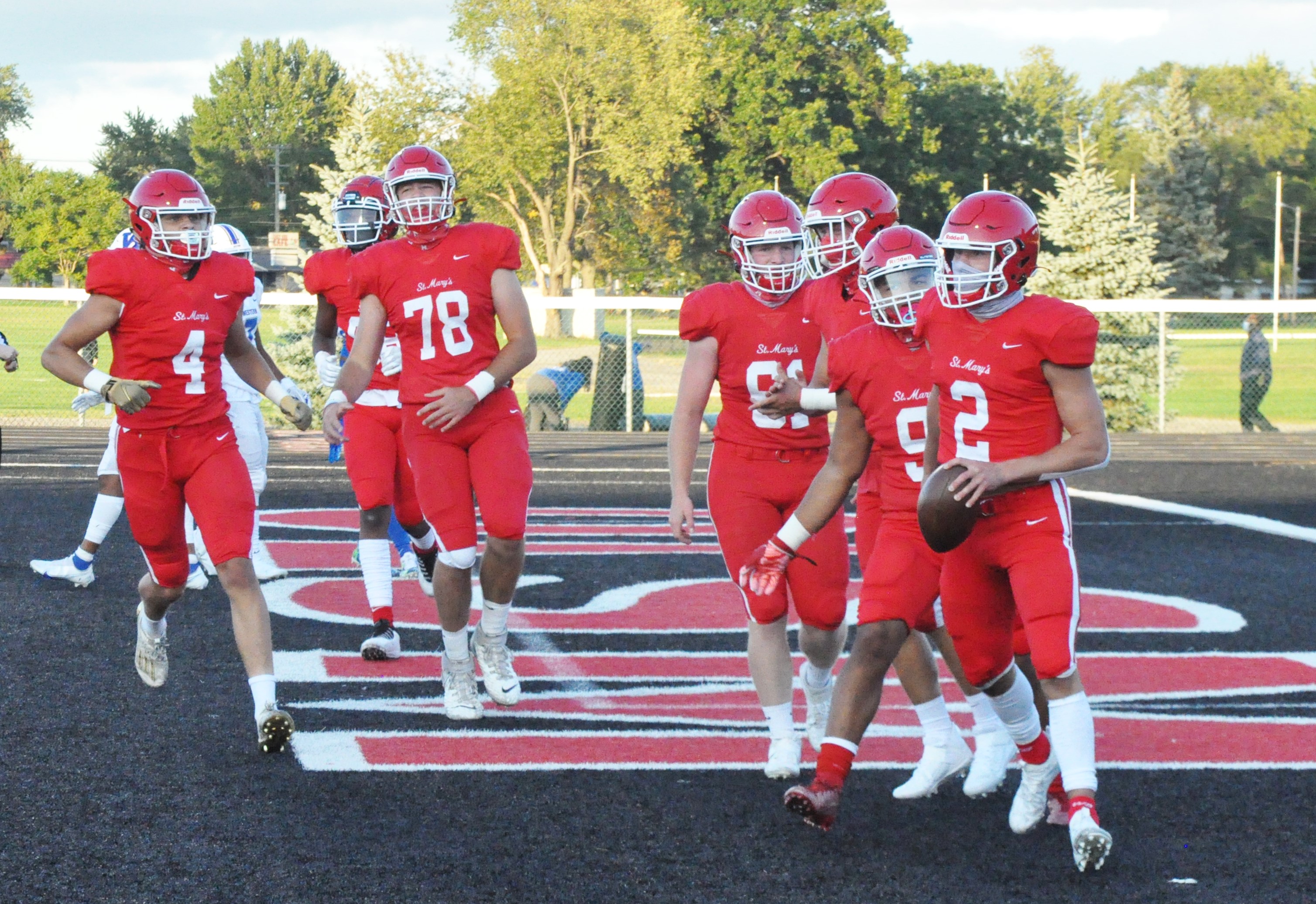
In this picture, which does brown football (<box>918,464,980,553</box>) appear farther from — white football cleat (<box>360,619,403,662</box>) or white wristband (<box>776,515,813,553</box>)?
white football cleat (<box>360,619,403,662</box>)

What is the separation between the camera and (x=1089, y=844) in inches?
152

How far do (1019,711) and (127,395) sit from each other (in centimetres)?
306

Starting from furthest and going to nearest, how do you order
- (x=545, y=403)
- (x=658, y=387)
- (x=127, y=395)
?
(x=658, y=387) → (x=545, y=403) → (x=127, y=395)

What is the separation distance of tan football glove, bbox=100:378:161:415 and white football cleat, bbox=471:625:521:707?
159cm

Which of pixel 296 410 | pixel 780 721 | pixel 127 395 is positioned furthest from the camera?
pixel 296 410

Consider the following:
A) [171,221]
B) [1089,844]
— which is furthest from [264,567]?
[1089,844]

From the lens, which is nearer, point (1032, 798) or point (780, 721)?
point (1032, 798)

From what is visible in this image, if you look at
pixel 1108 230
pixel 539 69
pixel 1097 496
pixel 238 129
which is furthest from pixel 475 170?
pixel 238 129

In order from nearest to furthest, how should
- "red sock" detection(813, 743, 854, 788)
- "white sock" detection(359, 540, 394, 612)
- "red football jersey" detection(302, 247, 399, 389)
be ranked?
"red sock" detection(813, 743, 854, 788), "white sock" detection(359, 540, 394, 612), "red football jersey" detection(302, 247, 399, 389)

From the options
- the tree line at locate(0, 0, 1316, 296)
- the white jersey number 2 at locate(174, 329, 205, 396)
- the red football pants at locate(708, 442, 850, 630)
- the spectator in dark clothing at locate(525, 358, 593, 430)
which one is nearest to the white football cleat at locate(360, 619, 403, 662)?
the white jersey number 2 at locate(174, 329, 205, 396)

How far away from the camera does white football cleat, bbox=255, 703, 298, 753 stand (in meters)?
4.96

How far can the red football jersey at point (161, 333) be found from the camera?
5.27 metres

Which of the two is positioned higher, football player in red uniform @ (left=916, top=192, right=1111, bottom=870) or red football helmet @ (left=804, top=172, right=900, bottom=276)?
red football helmet @ (left=804, top=172, right=900, bottom=276)

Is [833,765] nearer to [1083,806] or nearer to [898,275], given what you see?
[1083,806]
